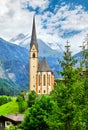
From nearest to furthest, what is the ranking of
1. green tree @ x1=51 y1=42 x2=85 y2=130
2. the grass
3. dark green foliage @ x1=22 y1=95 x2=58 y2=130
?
green tree @ x1=51 y1=42 x2=85 y2=130, dark green foliage @ x1=22 y1=95 x2=58 y2=130, the grass

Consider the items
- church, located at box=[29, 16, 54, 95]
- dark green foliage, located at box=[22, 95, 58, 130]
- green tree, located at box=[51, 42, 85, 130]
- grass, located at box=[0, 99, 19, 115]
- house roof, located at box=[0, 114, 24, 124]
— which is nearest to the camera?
green tree, located at box=[51, 42, 85, 130]

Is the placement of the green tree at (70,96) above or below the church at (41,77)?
below

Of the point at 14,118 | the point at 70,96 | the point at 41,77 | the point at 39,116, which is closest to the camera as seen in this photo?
the point at 70,96

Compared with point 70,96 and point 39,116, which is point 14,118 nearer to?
point 39,116

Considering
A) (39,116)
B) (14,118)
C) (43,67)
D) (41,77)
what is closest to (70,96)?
(39,116)

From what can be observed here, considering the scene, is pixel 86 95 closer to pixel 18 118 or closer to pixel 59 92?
pixel 59 92

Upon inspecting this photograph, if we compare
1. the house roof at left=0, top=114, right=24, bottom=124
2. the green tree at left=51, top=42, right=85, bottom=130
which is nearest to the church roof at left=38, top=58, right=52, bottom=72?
the house roof at left=0, top=114, right=24, bottom=124

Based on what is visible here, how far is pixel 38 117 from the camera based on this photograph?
5859cm

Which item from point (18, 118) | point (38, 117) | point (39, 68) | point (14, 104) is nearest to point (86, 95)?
point (38, 117)

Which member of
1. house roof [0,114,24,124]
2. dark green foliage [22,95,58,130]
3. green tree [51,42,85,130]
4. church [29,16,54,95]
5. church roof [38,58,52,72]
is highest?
church roof [38,58,52,72]

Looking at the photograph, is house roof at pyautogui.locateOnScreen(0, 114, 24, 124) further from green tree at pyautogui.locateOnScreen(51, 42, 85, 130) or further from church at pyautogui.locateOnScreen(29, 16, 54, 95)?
church at pyautogui.locateOnScreen(29, 16, 54, 95)

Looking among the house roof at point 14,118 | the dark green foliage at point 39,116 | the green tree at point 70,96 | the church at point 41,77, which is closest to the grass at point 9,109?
the church at point 41,77

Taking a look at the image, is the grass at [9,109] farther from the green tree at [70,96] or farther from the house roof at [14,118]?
the green tree at [70,96]

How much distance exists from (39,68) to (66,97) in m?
121
